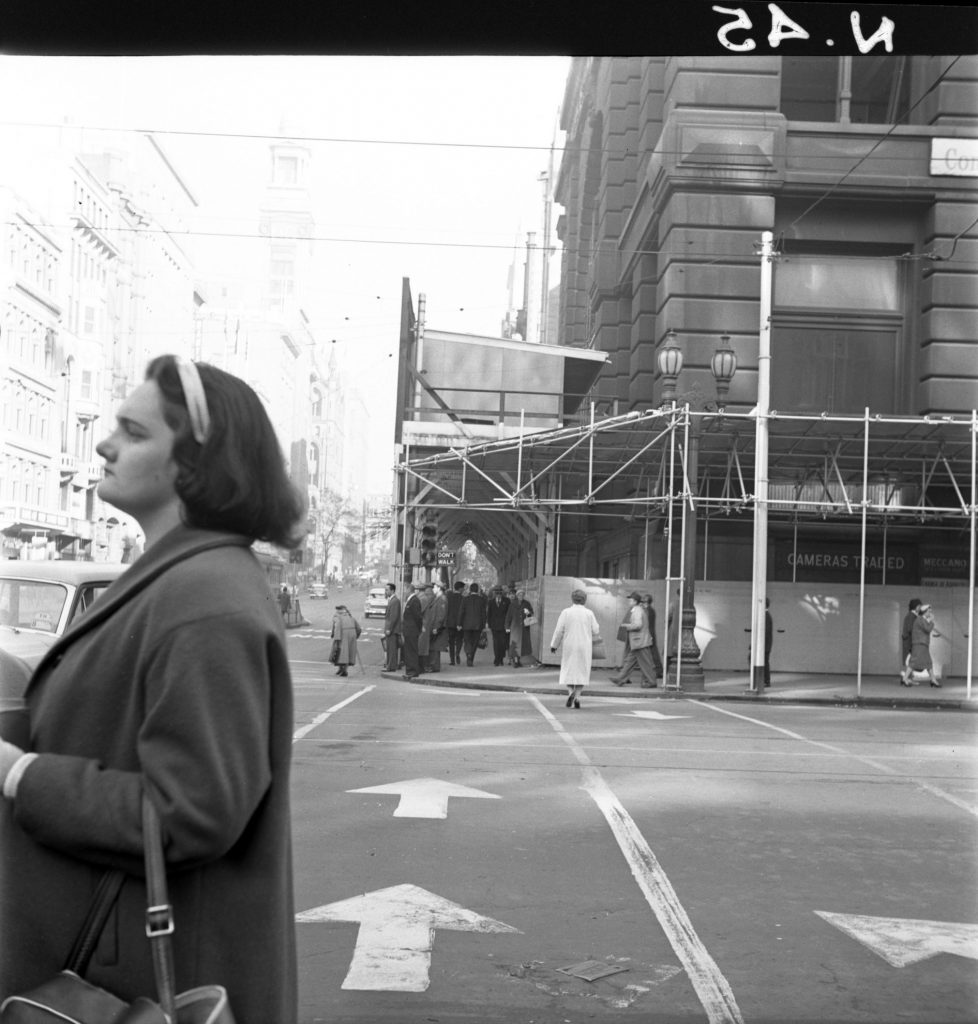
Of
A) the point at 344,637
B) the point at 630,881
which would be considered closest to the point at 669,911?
the point at 630,881

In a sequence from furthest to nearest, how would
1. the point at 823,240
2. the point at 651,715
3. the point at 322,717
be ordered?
1. the point at 823,240
2. the point at 651,715
3. the point at 322,717

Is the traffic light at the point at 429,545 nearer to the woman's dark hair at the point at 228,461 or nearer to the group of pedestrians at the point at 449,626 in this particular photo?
the group of pedestrians at the point at 449,626

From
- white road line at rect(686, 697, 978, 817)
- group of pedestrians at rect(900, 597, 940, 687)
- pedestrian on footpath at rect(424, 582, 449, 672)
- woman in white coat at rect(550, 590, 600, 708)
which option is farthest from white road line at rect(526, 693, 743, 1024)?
pedestrian on footpath at rect(424, 582, 449, 672)

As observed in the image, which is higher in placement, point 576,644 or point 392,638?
point 576,644

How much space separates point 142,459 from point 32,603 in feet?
28.3

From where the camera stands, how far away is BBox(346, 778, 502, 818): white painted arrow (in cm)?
959

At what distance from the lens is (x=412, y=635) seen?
→ 26.2 m

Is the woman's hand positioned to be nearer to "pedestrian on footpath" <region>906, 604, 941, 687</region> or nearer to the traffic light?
"pedestrian on footpath" <region>906, 604, 941, 687</region>

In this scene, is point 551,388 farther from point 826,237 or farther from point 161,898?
point 161,898

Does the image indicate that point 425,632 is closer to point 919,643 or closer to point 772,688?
point 772,688

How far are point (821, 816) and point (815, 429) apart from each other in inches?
612

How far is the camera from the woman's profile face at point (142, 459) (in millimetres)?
2533

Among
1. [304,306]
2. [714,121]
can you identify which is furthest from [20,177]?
[304,306]

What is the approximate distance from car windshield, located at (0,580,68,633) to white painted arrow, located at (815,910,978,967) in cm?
618
